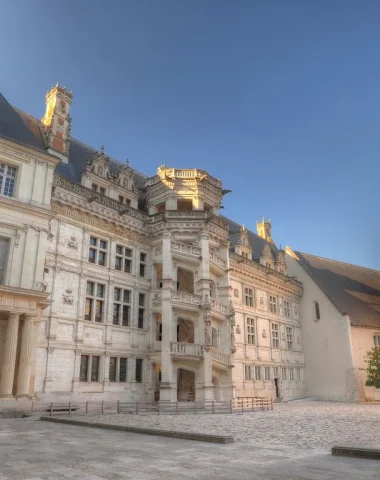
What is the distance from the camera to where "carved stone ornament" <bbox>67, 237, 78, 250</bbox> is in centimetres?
2330

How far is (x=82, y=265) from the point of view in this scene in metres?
23.5

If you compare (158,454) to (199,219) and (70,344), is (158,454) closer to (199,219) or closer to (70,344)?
(70,344)

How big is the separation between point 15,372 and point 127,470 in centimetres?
1418

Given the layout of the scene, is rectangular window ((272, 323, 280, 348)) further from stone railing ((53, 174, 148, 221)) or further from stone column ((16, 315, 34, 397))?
stone column ((16, 315, 34, 397))

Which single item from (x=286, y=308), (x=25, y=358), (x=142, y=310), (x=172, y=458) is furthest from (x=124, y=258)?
(x=286, y=308)

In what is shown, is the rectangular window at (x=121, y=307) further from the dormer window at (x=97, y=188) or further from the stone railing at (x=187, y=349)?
the dormer window at (x=97, y=188)

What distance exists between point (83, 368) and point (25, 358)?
4671mm

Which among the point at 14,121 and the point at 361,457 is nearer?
the point at 361,457

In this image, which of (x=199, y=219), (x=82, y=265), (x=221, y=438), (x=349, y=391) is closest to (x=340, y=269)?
(x=349, y=391)

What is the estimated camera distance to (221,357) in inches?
1070

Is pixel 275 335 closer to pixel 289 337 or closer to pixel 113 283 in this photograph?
pixel 289 337

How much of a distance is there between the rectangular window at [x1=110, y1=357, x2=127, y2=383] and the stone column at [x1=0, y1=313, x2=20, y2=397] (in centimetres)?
686

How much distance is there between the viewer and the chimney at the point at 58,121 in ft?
85.2

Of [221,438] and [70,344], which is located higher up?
[70,344]
